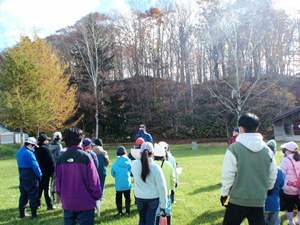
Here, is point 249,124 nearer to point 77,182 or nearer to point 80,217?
point 77,182

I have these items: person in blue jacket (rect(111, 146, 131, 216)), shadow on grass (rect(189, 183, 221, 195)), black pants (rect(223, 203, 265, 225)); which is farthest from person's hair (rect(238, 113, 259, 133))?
shadow on grass (rect(189, 183, 221, 195))

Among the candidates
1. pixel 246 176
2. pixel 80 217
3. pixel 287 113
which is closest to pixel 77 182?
pixel 80 217

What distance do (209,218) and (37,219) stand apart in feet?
12.6

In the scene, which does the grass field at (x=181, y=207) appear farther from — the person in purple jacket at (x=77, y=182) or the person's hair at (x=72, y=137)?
the person's hair at (x=72, y=137)

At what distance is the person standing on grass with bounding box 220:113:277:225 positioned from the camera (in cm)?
502

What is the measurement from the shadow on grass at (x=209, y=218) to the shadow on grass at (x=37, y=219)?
2.96 m

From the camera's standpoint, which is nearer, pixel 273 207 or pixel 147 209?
pixel 147 209

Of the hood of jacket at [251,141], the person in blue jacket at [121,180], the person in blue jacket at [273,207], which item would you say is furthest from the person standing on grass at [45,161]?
the hood of jacket at [251,141]

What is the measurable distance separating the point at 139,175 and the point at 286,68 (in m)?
52.6

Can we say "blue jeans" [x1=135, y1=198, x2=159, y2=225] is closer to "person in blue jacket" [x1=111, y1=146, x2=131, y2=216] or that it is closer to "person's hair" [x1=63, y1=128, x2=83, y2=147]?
"person's hair" [x1=63, y1=128, x2=83, y2=147]

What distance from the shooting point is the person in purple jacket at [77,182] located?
561 centimetres

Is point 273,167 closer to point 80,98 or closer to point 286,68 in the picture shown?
point 80,98

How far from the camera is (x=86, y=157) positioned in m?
5.63

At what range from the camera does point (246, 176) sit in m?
5.03
